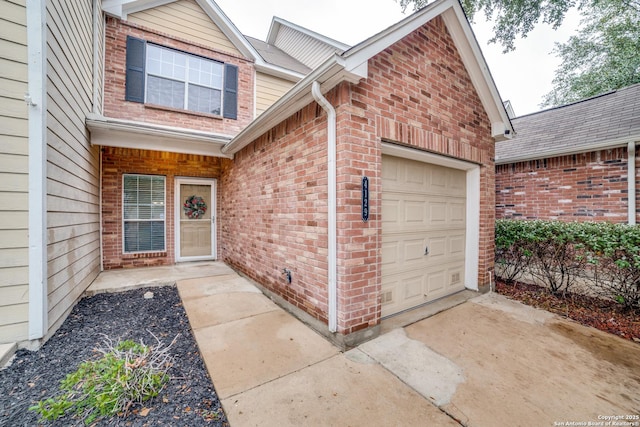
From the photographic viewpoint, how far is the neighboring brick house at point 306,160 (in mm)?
2768

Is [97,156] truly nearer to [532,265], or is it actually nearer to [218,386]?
[218,386]

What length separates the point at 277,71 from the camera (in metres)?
7.13

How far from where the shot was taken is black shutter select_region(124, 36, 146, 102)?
213 inches

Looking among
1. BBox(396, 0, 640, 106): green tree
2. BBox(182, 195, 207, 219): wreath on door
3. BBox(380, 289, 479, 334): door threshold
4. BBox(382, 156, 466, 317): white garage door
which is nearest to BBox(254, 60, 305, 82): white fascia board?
BBox(396, 0, 640, 106): green tree

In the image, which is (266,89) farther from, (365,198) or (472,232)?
(472,232)

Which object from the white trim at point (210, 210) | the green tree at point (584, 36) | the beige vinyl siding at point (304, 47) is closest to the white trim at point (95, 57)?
the white trim at point (210, 210)

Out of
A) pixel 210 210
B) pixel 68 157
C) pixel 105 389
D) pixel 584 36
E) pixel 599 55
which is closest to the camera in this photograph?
pixel 105 389

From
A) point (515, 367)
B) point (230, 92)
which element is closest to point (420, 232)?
Answer: point (515, 367)

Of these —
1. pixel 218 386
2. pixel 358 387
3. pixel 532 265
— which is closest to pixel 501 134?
pixel 532 265

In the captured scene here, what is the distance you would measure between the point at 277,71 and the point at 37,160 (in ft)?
19.6

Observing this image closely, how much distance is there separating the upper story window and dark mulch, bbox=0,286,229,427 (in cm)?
436

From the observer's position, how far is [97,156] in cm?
531

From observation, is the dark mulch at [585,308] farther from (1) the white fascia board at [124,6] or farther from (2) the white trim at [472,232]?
(1) the white fascia board at [124,6]

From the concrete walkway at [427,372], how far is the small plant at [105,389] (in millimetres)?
522
